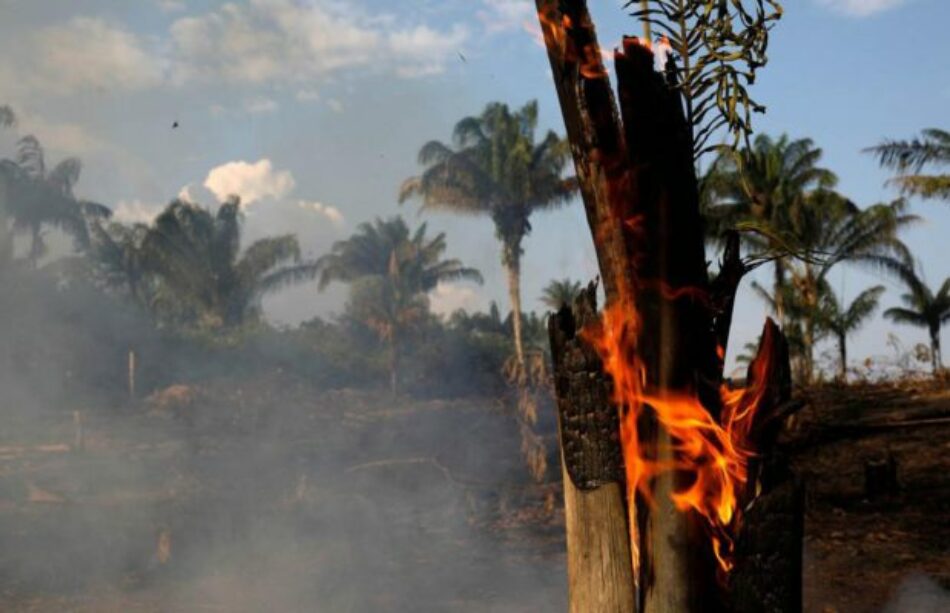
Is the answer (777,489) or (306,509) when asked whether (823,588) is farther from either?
(306,509)

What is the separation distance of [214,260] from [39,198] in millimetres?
7951

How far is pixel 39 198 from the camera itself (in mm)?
33719

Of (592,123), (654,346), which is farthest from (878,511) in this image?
(592,123)

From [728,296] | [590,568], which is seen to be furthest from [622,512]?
[728,296]

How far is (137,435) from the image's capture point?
973 inches

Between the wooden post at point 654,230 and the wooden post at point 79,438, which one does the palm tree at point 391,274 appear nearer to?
the wooden post at point 79,438

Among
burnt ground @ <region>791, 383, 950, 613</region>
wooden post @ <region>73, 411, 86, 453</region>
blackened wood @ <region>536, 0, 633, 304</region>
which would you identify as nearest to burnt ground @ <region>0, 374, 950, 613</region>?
burnt ground @ <region>791, 383, 950, 613</region>

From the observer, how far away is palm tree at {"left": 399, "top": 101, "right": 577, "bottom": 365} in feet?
116

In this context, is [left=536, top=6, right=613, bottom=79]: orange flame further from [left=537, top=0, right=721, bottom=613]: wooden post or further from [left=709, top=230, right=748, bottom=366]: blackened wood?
[left=709, top=230, right=748, bottom=366]: blackened wood

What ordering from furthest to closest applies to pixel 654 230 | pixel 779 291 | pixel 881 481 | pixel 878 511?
pixel 779 291, pixel 881 481, pixel 878 511, pixel 654 230

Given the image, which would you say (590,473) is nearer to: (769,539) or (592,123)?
(769,539)

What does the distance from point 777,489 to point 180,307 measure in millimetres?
43860

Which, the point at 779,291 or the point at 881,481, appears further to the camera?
the point at 779,291

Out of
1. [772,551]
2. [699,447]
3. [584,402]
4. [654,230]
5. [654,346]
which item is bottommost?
[772,551]
